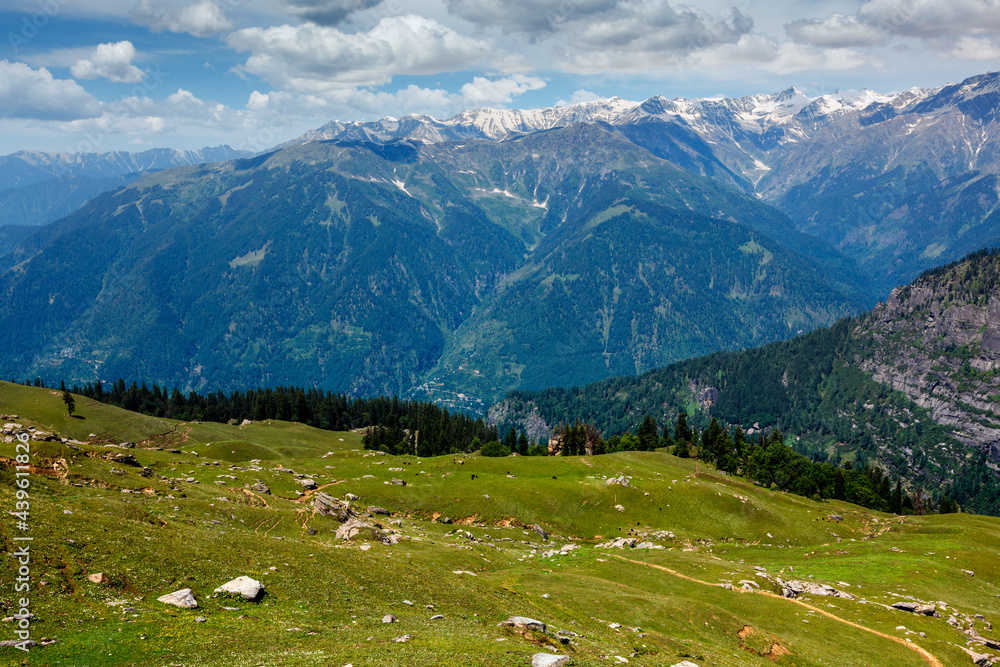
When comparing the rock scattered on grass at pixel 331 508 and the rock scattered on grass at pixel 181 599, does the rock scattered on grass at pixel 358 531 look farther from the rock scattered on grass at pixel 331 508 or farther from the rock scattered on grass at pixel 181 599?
the rock scattered on grass at pixel 181 599

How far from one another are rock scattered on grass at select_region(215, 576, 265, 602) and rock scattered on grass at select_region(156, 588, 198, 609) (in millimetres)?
2486

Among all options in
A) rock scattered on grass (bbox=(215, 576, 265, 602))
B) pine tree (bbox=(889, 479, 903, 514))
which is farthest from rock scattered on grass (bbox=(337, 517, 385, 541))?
pine tree (bbox=(889, 479, 903, 514))

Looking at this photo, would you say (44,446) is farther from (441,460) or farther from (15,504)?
(441,460)

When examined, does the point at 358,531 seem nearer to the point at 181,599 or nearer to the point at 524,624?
the point at 524,624

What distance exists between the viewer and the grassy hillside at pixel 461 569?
32562mm

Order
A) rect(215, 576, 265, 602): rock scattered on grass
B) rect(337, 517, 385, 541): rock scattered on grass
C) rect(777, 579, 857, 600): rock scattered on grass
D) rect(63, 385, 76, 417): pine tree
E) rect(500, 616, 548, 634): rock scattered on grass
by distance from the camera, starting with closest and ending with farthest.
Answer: rect(215, 576, 265, 602): rock scattered on grass, rect(500, 616, 548, 634): rock scattered on grass, rect(337, 517, 385, 541): rock scattered on grass, rect(777, 579, 857, 600): rock scattered on grass, rect(63, 385, 76, 417): pine tree

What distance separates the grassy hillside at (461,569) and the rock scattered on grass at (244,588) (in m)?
0.81

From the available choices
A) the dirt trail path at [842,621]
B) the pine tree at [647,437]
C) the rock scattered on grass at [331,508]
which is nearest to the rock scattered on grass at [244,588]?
the rock scattered on grass at [331,508]

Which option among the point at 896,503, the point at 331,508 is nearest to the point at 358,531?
the point at 331,508

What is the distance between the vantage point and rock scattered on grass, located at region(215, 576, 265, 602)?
37.4 metres

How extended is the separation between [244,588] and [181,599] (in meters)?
4.10

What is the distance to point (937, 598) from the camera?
70.6m

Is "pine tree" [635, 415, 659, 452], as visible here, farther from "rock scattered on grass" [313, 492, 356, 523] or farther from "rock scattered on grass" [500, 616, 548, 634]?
"rock scattered on grass" [500, 616, 548, 634]

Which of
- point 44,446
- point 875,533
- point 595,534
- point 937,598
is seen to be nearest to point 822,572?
point 937,598
